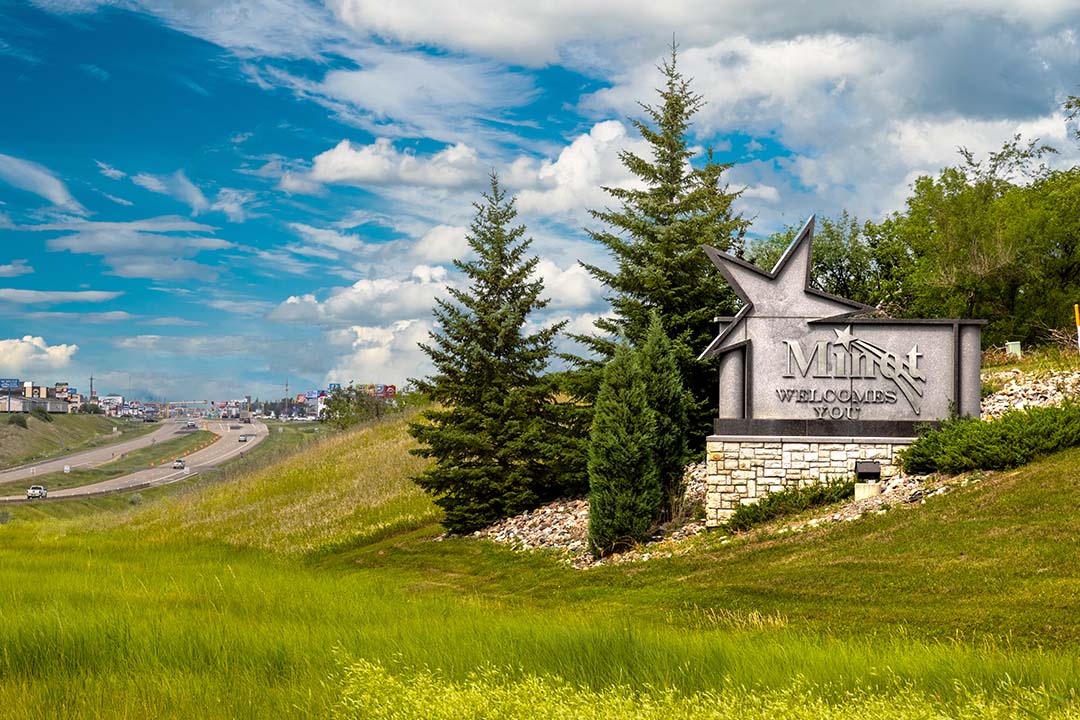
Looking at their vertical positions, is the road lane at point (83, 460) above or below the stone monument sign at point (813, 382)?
below

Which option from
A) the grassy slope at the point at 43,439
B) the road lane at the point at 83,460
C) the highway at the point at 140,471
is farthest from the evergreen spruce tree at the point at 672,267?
the grassy slope at the point at 43,439

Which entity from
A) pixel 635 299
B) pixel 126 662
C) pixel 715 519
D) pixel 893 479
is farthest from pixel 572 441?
pixel 126 662

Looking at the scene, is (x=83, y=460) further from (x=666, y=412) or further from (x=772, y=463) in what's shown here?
(x=772, y=463)

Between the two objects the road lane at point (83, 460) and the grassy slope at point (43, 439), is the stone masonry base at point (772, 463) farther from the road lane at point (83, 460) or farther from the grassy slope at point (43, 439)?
the grassy slope at point (43, 439)

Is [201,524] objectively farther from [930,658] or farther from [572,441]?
[930,658]

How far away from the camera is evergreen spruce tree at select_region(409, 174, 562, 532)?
28625 mm

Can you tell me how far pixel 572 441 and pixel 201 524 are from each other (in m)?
19.0

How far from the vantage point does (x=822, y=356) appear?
77.3ft

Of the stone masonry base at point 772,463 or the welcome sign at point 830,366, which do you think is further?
the welcome sign at point 830,366

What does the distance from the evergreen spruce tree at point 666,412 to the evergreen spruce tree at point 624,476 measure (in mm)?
660

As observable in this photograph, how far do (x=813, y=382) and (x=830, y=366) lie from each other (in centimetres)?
58

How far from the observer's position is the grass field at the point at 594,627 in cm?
625

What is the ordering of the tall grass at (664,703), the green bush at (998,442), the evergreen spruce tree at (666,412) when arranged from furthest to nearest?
the evergreen spruce tree at (666,412), the green bush at (998,442), the tall grass at (664,703)

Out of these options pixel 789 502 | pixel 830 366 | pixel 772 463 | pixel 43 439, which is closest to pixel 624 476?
pixel 772 463
